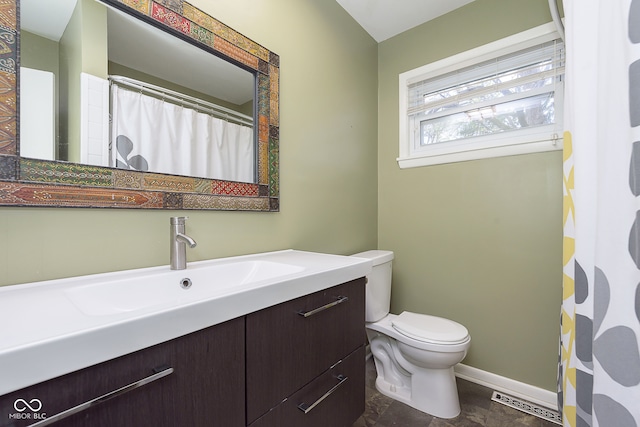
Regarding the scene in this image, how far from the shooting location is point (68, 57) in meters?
0.84

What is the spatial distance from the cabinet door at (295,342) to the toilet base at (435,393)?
685mm

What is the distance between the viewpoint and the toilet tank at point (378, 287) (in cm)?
167

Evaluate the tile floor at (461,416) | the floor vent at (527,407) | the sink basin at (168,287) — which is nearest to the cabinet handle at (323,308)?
the sink basin at (168,287)

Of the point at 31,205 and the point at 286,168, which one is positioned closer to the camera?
the point at 31,205

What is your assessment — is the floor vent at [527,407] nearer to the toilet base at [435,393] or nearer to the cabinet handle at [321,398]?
the toilet base at [435,393]

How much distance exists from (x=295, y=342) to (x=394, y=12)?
2.17 m

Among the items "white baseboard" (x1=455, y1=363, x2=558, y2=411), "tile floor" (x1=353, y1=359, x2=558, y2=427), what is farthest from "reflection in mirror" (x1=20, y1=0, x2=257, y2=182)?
"white baseboard" (x1=455, y1=363, x2=558, y2=411)

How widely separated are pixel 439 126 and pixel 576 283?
1.50 metres

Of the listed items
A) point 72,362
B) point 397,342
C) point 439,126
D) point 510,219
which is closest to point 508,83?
point 439,126

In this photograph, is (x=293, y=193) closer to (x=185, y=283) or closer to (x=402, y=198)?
(x=185, y=283)

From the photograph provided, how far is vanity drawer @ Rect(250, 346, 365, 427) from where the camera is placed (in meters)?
0.84

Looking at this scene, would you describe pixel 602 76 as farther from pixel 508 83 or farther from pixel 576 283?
pixel 508 83

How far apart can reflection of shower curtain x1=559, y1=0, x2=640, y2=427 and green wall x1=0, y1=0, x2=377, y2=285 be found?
3.80ft

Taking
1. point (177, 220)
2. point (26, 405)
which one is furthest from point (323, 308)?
point (26, 405)
